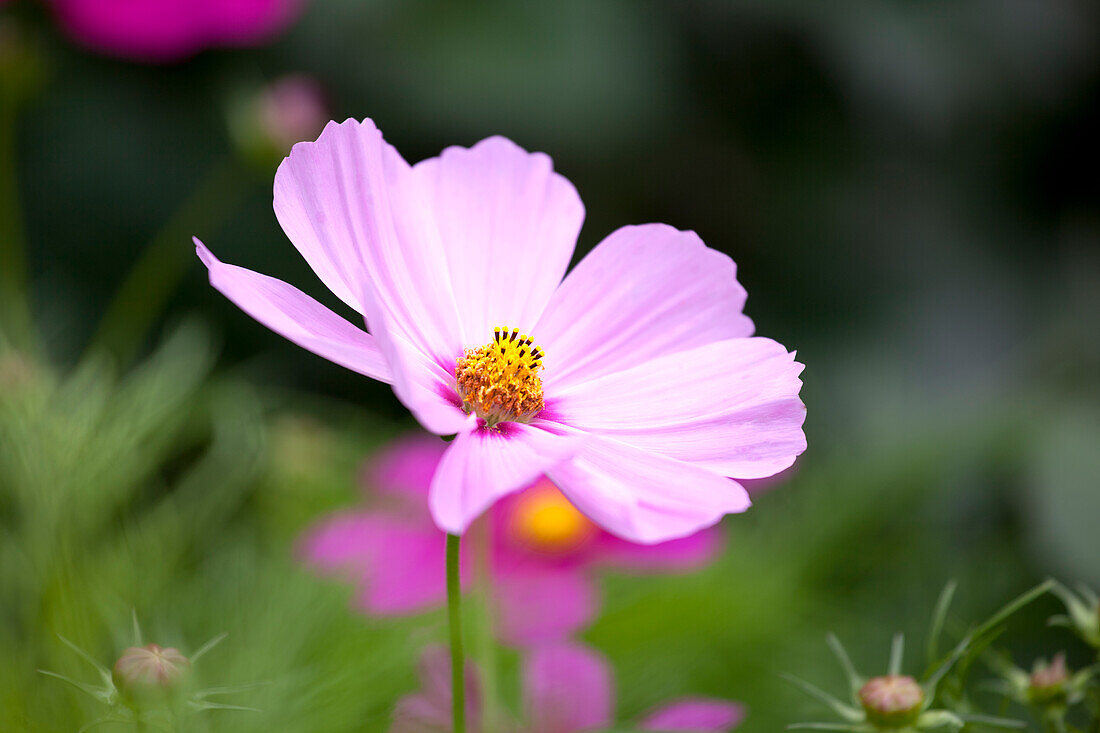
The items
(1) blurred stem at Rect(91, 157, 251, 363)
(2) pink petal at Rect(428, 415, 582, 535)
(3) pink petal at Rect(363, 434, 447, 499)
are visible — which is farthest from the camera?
(1) blurred stem at Rect(91, 157, 251, 363)

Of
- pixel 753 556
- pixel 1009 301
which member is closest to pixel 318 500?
pixel 753 556

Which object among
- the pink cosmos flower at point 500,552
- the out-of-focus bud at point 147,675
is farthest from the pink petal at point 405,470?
the out-of-focus bud at point 147,675

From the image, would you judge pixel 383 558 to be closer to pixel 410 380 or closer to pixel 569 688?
pixel 569 688

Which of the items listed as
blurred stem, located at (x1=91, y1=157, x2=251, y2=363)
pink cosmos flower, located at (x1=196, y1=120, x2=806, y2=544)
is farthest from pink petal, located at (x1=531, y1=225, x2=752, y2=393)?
blurred stem, located at (x1=91, y1=157, x2=251, y2=363)

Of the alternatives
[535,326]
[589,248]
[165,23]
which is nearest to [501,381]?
[535,326]

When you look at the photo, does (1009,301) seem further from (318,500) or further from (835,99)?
(318,500)

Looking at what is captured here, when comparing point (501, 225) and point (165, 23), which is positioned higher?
point (165, 23)

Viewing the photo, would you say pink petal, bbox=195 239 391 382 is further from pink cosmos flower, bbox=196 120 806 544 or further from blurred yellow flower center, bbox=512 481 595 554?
blurred yellow flower center, bbox=512 481 595 554
